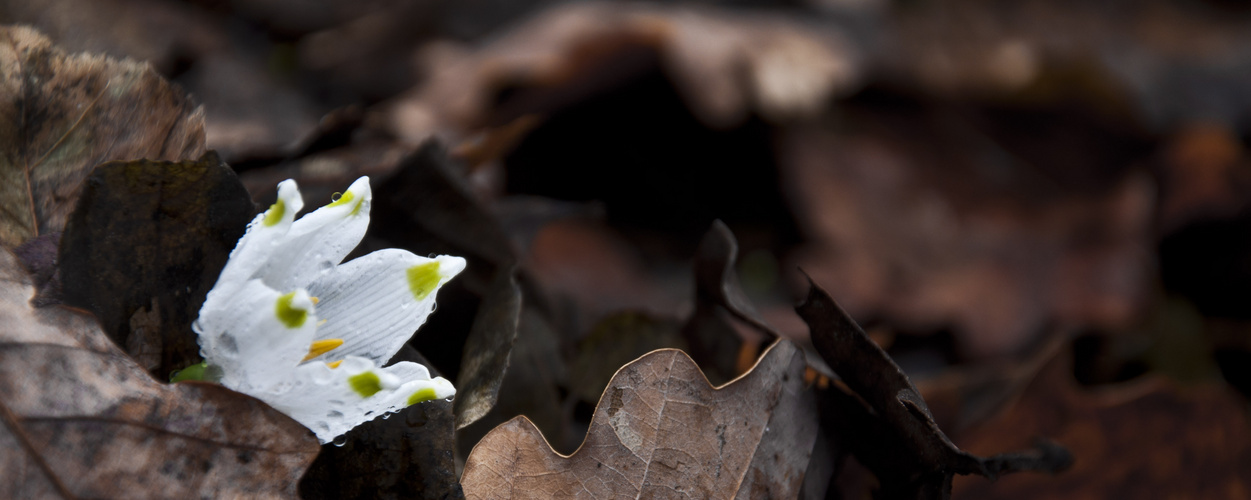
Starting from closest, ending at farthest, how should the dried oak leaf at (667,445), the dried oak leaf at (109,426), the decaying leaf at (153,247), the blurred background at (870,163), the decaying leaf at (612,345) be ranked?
the dried oak leaf at (109,426), the decaying leaf at (153,247), the dried oak leaf at (667,445), the decaying leaf at (612,345), the blurred background at (870,163)

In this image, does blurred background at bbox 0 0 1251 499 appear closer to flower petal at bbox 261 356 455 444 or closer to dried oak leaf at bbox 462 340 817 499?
dried oak leaf at bbox 462 340 817 499

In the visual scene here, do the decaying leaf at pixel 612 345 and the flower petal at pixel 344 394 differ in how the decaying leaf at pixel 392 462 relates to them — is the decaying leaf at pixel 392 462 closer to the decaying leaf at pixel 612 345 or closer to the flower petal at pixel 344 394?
the flower petal at pixel 344 394

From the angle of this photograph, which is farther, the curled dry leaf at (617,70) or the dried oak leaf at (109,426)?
the curled dry leaf at (617,70)

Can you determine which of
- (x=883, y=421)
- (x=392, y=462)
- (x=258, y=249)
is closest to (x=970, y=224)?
(x=883, y=421)

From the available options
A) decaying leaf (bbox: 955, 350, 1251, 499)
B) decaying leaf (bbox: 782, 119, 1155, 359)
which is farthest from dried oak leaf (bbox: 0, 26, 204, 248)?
decaying leaf (bbox: 782, 119, 1155, 359)

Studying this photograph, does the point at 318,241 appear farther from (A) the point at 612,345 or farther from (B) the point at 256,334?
(A) the point at 612,345

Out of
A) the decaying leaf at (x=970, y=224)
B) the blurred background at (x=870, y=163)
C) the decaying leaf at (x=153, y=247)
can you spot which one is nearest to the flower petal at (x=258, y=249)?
the decaying leaf at (x=153, y=247)
